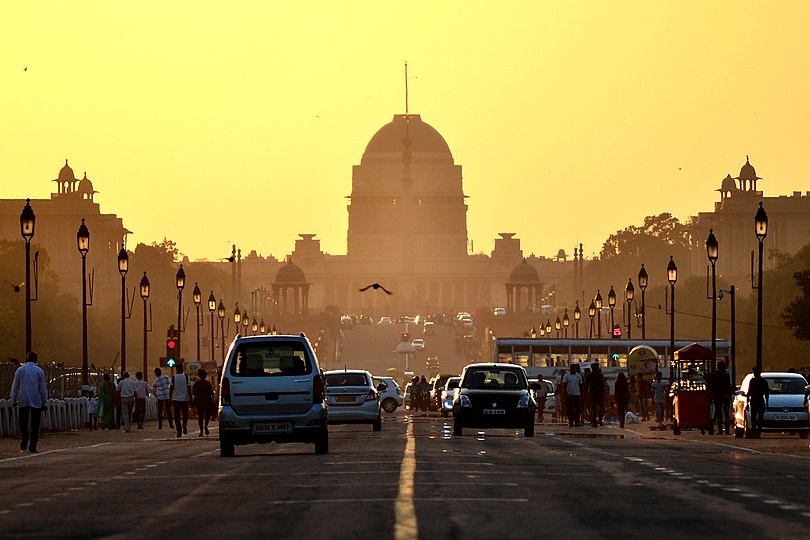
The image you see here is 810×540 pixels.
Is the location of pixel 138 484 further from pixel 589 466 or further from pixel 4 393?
pixel 4 393

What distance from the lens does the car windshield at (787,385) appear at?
158 ft

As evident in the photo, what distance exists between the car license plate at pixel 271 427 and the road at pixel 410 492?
1.38 feet

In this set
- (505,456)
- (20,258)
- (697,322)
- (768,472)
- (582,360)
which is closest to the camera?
(768,472)

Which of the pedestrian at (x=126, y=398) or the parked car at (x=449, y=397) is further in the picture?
the parked car at (x=449, y=397)

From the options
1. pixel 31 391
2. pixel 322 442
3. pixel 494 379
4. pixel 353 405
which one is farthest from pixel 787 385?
pixel 31 391

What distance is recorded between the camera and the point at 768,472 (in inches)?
1075

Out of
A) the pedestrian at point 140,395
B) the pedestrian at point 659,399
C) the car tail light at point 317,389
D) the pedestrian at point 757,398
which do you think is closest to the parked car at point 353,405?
the pedestrian at point 140,395

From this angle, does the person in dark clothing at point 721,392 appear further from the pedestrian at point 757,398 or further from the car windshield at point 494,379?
the car windshield at point 494,379

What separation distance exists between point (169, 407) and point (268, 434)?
77.9ft

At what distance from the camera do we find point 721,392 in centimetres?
4812

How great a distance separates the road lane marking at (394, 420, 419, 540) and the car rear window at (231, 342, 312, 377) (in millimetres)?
3210

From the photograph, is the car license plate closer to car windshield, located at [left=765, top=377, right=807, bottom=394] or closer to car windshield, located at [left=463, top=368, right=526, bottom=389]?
car windshield, located at [left=463, top=368, right=526, bottom=389]

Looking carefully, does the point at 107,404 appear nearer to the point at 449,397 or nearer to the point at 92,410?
the point at 92,410

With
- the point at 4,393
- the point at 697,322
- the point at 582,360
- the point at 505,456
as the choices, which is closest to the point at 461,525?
the point at 505,456
